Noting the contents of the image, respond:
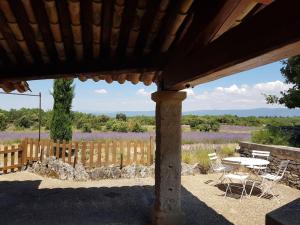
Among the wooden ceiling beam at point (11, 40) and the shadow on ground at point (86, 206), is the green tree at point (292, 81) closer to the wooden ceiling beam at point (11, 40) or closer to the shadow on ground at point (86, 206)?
the shadow on ground at point (86, 206)

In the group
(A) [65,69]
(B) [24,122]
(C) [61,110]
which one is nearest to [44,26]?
(A) [65,69]

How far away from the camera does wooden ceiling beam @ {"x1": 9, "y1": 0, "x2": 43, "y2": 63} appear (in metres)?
3.07

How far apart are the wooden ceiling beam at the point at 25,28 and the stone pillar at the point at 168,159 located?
1916 millimetres

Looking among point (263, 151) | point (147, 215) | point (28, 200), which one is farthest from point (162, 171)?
point (263, 151)

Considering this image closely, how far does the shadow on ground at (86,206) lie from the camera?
6.23 m

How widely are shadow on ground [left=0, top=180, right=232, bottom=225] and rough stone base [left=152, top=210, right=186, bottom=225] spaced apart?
0.50 meters

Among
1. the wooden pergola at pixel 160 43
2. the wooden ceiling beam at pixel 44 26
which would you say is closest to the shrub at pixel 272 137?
the wooden pergola at pixel 160 43

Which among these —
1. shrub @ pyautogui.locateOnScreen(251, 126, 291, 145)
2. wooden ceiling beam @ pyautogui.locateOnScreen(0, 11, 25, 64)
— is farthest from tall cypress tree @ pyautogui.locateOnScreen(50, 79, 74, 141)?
wooden ceiling beam @ pyautogui.locateOnScreen(0, 11, 25, 64)

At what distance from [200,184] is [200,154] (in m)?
2.49

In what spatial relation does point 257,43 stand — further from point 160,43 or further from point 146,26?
point 160,43

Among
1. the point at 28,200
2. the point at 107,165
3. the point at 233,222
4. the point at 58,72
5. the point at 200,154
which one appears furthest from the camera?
the point at 200,154

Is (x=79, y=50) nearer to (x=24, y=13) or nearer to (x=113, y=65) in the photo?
(x=113, y=65)

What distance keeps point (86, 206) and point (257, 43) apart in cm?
589

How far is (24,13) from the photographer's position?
3217 millimetres
